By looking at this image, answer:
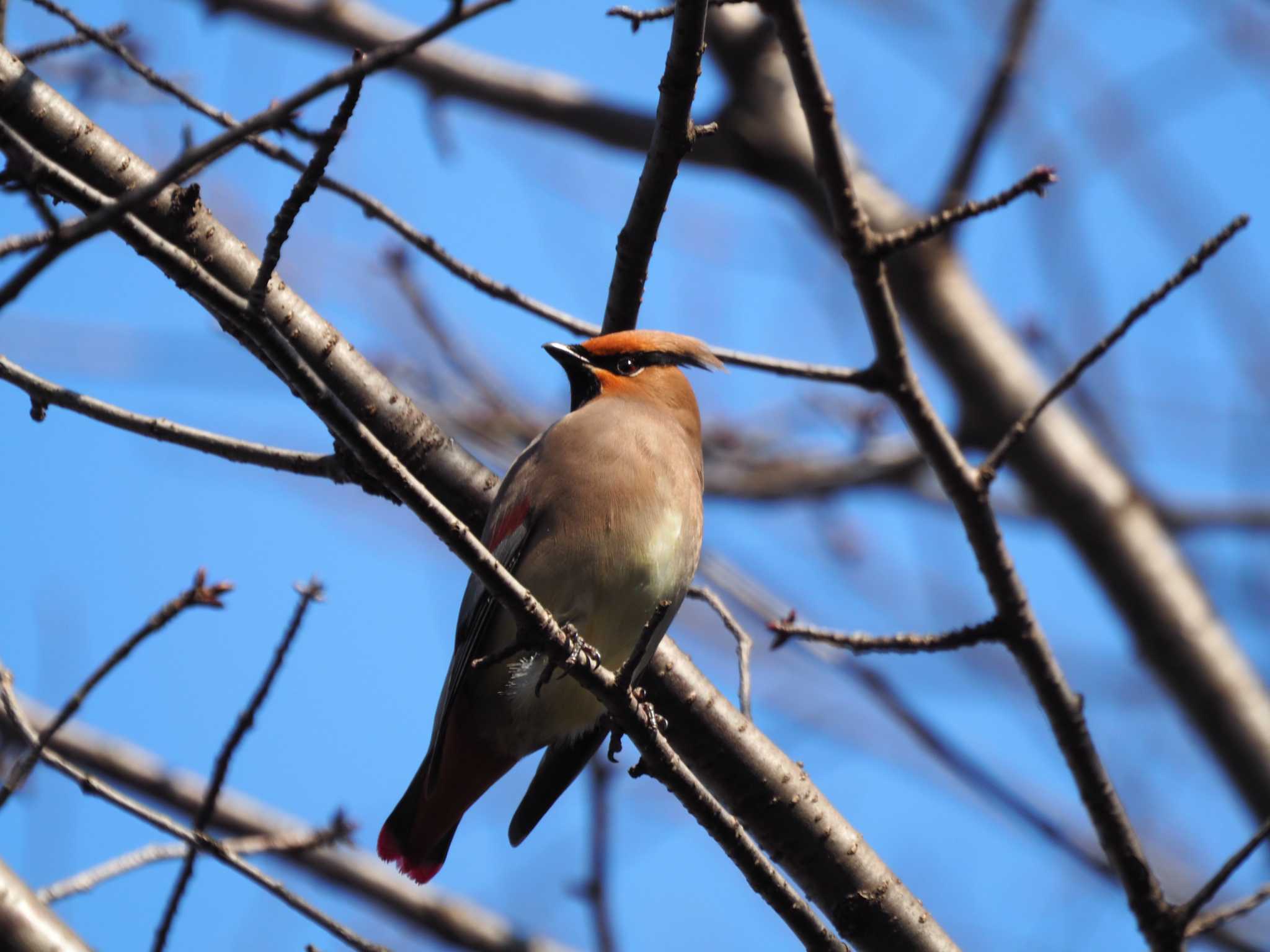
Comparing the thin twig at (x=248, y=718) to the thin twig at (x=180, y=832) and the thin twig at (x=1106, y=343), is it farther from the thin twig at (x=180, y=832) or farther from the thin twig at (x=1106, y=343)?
the thin twig at (x=1106, y=343)

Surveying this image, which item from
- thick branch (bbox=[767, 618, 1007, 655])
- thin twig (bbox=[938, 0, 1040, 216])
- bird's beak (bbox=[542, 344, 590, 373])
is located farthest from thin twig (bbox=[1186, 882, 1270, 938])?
thin twig (bbox=[938, 0, 1040, 216])

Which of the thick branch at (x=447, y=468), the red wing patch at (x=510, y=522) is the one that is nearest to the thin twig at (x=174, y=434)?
the thick branch at (x=447, y=468)

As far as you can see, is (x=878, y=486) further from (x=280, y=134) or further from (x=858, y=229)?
(x=280, y=134)

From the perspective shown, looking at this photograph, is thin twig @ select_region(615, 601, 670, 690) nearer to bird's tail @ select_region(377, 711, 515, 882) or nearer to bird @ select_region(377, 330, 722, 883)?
bird @ select_region(377, 330, 722, 883)

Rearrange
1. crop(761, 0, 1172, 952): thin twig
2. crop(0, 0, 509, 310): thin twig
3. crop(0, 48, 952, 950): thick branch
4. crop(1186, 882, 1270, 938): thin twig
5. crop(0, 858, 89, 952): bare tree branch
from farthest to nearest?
crop(761, 0, 1172, 952): thin twig, crop(1186, 882, 1270, 938): thin twig, crop(0, 48, 952, 950): thick branch, crop(0, 858, 89, 952): bare tree branch, crop(0, 0, 509, 310): thin twig

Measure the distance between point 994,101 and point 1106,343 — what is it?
166 centimetres

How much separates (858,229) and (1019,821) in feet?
5.66

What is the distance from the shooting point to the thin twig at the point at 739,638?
3531mm

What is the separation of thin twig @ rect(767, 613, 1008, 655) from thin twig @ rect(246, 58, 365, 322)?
1.73 meters

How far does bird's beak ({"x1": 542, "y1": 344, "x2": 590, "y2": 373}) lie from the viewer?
4.40 m

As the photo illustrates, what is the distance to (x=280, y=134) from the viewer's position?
352 cm

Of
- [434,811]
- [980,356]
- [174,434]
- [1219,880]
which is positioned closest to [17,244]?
[174,434]

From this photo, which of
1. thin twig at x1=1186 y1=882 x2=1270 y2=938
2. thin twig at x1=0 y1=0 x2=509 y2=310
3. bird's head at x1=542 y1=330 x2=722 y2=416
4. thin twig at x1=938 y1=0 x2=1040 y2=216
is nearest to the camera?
thin twig at x1=0 y1=0 x2=509 y2=310

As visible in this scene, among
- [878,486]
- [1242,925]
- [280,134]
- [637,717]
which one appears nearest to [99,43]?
[280,134]
